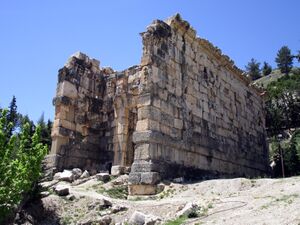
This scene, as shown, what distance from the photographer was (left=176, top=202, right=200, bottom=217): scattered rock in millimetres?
7162

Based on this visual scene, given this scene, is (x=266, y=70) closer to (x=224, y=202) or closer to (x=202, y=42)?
(x=202, y=42)

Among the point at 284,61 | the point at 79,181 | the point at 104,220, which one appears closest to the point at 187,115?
the point at 79,181

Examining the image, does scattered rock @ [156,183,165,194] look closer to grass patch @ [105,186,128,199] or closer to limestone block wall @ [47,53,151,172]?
grass patch @ [105,186,128,199]

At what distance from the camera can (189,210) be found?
729 centimetres

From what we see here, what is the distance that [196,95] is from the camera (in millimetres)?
13734

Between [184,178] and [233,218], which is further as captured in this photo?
[184,178]

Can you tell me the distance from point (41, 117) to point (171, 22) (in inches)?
956

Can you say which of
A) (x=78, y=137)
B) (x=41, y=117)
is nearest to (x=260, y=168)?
(x=78, y=137)

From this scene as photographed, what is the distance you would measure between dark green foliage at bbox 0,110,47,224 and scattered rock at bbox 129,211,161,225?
8.14ft

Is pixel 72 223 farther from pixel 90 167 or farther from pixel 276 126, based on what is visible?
pixel 276 126

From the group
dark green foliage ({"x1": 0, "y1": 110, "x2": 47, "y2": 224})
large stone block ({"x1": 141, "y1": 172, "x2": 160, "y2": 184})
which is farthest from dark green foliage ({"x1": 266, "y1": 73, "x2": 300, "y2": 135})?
dark green foliage ({"x1": 0, "y1": 110, "x2": 47, "y2": 224})

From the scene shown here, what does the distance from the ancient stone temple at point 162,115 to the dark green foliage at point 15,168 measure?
347 cm

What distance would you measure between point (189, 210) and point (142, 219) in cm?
103

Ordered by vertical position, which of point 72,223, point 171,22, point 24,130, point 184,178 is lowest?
point 72,223
